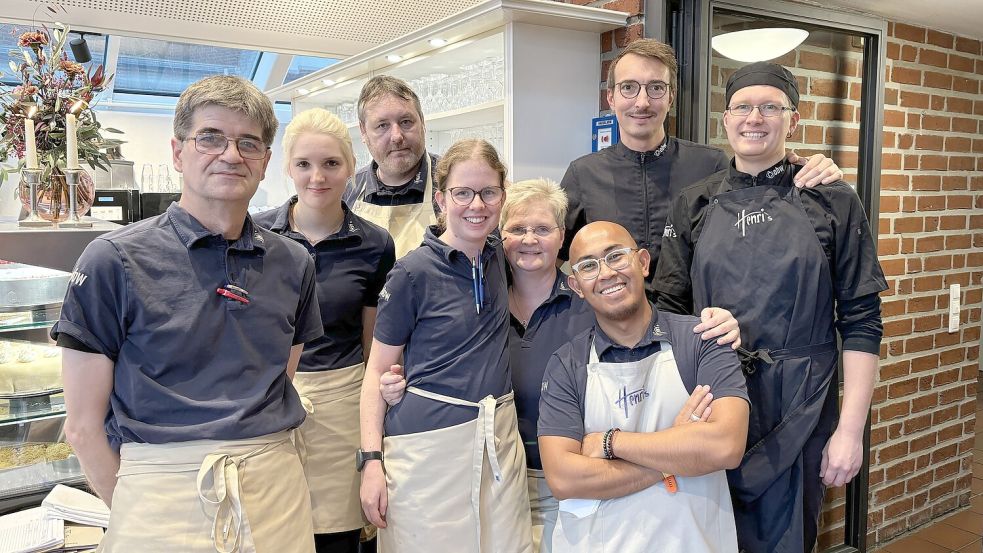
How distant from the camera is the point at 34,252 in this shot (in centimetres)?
172

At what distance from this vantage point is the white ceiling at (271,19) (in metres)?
3.90

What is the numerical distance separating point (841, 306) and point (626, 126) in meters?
0.82

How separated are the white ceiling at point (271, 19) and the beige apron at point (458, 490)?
2.81 metres

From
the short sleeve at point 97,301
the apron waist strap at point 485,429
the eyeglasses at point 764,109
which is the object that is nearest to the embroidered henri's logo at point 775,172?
the eyeglasses at point 764,109

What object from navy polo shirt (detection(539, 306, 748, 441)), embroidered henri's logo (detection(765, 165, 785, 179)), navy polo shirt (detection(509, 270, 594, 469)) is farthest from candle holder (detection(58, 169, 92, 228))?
embroidered henri's logo (detection(765, 165, 785, 179))

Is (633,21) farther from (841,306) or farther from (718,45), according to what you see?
(841,306)

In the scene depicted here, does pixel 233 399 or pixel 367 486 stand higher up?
pixel 233 399

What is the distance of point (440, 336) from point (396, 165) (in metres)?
0.79

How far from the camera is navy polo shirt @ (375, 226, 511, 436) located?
181 cm

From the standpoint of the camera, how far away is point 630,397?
182 cm

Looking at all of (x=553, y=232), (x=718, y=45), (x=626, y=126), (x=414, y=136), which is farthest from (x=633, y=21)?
(x=553, y=232)

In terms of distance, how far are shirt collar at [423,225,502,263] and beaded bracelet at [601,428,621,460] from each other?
0.55 m

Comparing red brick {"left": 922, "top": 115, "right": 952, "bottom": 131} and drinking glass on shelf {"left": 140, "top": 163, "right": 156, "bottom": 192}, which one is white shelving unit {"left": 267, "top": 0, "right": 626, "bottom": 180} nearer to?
red brick {"left": 922, "top": 115, "right": 952, "bottom": 131}

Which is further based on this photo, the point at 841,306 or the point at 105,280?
the point at 841,306
